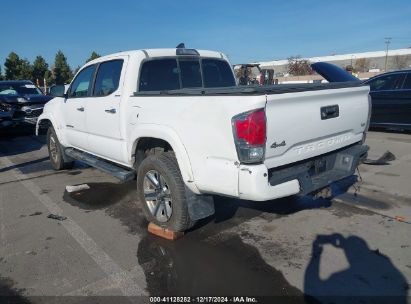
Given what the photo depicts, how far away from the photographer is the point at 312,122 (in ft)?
11.5

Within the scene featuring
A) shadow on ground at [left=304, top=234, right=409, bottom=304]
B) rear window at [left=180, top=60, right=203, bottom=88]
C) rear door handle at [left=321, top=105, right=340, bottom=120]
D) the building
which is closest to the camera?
shadow on ground at [left=304, top=234, right=409, bottom=304]

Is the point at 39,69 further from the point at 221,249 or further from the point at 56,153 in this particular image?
the point at 221,249

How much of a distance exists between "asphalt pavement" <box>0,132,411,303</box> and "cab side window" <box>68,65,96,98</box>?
5.21 ft

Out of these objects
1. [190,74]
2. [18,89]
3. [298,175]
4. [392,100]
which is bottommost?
[392,100]

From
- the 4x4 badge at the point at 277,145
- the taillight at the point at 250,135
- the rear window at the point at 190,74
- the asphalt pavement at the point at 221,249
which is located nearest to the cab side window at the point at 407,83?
the asphalt pavement at the point at 221,249

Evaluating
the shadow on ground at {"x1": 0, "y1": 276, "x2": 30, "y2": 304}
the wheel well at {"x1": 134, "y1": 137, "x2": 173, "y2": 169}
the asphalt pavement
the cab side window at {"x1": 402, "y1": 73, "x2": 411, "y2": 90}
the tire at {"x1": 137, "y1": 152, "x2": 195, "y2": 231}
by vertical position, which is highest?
the cab side window at {"x1": 402, "y1": 73, "x2": 411, "y2": 90}

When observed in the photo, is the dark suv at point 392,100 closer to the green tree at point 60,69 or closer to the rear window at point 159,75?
the rear window at point 159,75

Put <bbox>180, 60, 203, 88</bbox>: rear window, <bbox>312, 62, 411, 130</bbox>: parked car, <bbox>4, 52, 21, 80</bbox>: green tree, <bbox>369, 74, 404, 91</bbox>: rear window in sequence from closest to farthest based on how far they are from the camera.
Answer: <bbox>180, 60, 203, 88</bbox>: rear window, <bbox>312, 62, 411, 130</bbox>: parked car, <bbox>369, 74, 404, 91</bbox>: rear window, <bbox>4, 52, 21, 80</bbox>: green tree

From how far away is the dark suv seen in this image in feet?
31.1

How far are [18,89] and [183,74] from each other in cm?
1050

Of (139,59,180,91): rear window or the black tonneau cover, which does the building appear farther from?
the black tonneau cover

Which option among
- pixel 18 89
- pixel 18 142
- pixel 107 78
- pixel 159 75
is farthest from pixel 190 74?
pixel 18 89

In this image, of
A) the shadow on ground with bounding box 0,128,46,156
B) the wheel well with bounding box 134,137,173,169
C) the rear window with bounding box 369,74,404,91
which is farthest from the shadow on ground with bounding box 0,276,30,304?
the rear window with bounding box 369,74,404,91

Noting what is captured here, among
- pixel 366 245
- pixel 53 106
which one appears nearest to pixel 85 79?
pixel 53 106
